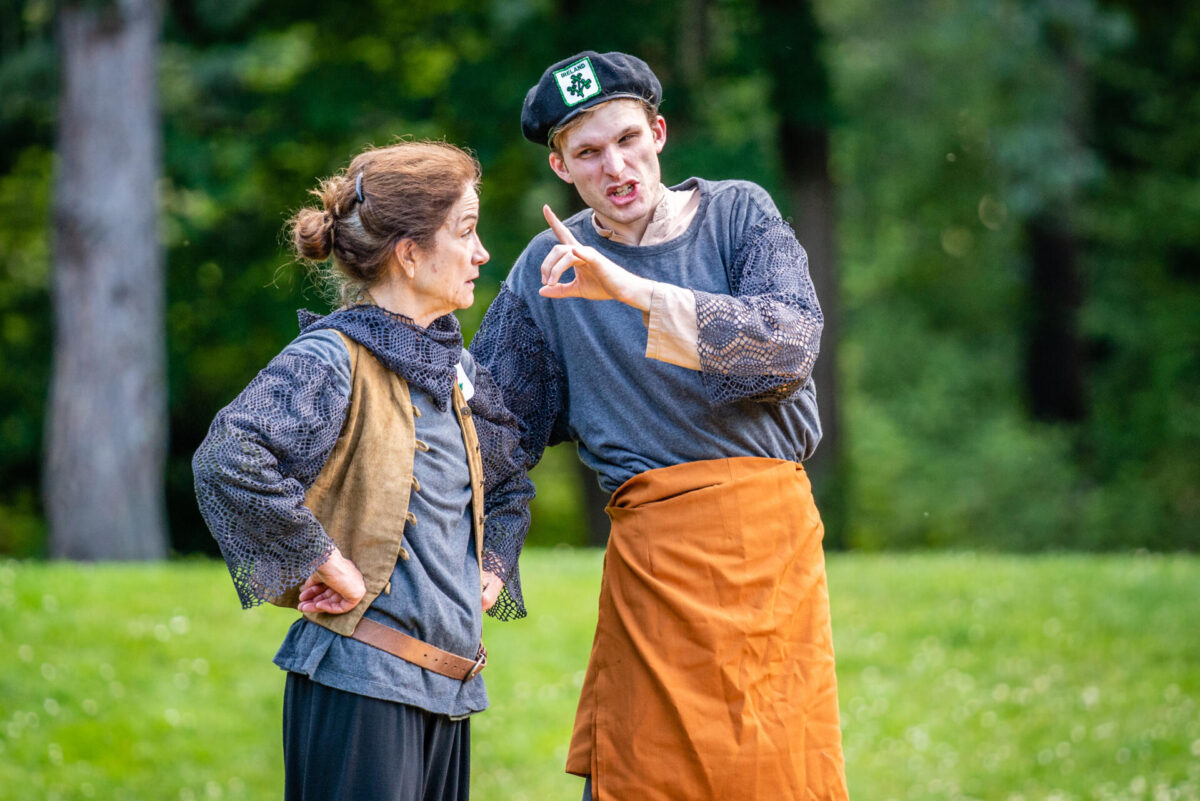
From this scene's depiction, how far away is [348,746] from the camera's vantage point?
2.38 m

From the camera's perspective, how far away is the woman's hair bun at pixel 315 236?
2.57 meters

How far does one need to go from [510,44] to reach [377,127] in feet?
6.38

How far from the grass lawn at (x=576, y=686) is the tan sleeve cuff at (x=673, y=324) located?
3282mm

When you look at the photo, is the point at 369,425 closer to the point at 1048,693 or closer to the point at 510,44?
the point at 1048,693

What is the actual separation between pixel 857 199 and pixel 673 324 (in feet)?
50.8

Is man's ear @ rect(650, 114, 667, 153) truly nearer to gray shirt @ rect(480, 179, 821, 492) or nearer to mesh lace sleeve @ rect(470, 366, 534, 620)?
gray shirt @ rect(480, 179, 821, 492)

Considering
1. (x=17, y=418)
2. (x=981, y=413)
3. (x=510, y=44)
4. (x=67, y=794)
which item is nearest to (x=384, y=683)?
(x=67, y=794)

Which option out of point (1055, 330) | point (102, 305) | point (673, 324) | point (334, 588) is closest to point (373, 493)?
point (334, 588)

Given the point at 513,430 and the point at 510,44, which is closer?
the point at 513,430

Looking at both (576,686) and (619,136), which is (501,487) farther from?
(576,686)

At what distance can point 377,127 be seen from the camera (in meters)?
13.5

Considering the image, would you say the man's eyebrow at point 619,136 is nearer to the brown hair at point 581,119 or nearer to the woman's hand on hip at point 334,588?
the brown hair at point 581,119

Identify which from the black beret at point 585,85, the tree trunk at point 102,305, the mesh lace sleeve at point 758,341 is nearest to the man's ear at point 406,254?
the black beret at point 585,85

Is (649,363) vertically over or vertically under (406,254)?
under
